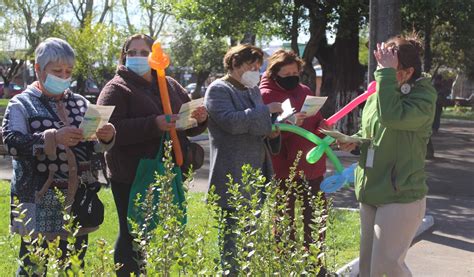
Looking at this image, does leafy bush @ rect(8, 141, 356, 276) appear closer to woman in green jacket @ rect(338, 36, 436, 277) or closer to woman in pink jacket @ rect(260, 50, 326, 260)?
woman in green jacket @ rect(338, 36, 436, 277)

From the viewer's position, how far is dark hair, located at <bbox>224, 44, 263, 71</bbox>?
17.4ft

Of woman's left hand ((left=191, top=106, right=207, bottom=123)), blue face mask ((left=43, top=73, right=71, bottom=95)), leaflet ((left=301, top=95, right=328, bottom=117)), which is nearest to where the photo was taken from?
blue face mask ((left=43, top=73, right=71, bottom=95))

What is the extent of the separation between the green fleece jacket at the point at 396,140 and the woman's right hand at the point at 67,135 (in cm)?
170

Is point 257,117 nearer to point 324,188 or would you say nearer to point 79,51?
point 324,188

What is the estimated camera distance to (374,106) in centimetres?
459

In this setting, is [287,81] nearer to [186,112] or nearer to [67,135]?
[186,112]

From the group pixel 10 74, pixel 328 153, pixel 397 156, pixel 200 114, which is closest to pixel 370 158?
pixel 397 156

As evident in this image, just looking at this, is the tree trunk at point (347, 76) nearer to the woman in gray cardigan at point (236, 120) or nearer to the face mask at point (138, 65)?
the woman in gray cardigan at point (236, 120)

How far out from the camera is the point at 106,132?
4.32m

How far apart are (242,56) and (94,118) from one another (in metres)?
1.59

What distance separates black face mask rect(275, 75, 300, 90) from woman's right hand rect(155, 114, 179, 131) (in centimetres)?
142

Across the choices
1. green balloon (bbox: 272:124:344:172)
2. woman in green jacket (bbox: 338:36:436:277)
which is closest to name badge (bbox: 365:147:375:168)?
woman in green jacket (bbox: 338:36:436:277)

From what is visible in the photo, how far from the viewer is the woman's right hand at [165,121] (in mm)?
4648

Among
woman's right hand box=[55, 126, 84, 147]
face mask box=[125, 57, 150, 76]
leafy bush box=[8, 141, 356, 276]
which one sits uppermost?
face mask box=[125, 57, 150, 76]
